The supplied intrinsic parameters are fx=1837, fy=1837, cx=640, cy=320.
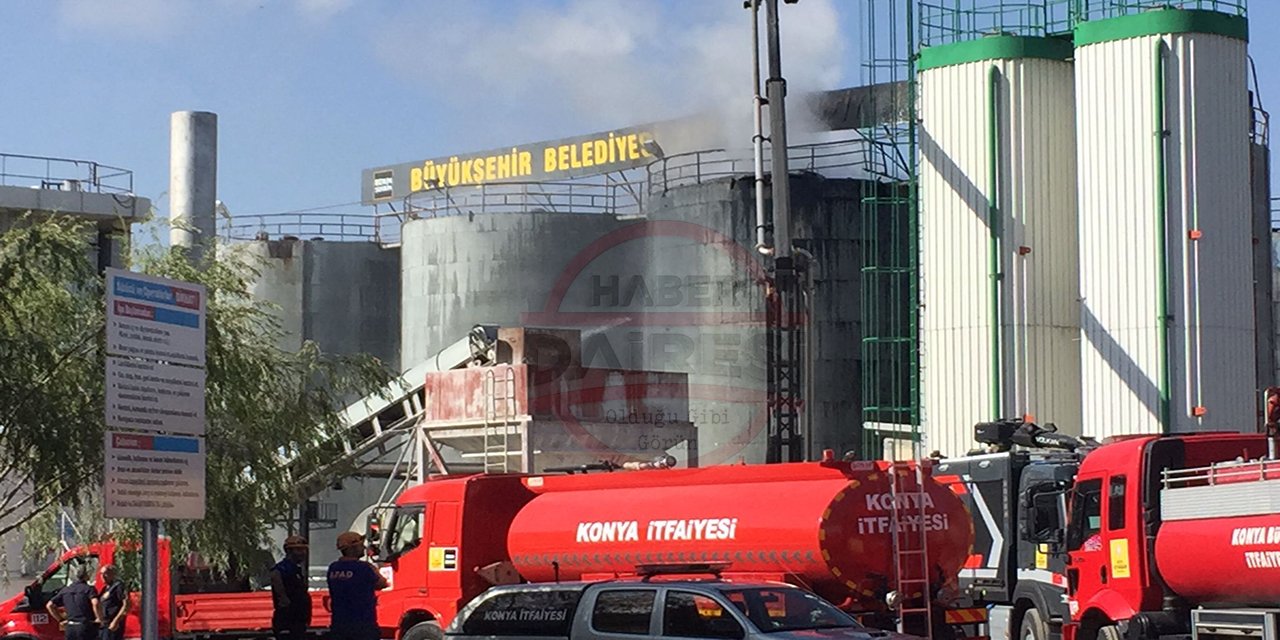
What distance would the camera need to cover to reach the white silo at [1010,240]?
3844cm

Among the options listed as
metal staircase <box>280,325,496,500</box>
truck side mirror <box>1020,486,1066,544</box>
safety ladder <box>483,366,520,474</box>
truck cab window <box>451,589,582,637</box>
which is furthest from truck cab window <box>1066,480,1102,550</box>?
safety ladder <box>483,366,520,474</box>

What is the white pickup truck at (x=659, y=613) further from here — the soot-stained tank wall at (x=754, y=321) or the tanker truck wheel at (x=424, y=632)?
the soot-stained tank wall at (x=754, y=321)

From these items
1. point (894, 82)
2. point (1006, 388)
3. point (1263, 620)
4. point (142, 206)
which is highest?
point (894, 82)

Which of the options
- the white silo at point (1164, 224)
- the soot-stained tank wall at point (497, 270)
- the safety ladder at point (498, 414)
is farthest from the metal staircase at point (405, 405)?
the white silo at point (1164, 224)

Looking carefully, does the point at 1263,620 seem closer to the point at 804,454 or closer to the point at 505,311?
the point at 804,454

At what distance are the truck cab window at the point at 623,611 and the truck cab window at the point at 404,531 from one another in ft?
27.0

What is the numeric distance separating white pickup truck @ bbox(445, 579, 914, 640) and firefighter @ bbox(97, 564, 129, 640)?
5.36 meters

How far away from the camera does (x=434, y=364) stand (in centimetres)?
4241

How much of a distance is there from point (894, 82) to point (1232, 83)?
847 centimetres

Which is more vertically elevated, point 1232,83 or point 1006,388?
point 1232,83

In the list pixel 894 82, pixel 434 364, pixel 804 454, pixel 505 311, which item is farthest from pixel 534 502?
pixel 505 311

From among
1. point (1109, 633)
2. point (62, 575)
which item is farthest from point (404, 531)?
point (1109, 633)

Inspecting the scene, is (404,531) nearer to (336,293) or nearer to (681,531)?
(681,531)

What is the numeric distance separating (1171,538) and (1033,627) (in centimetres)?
492
